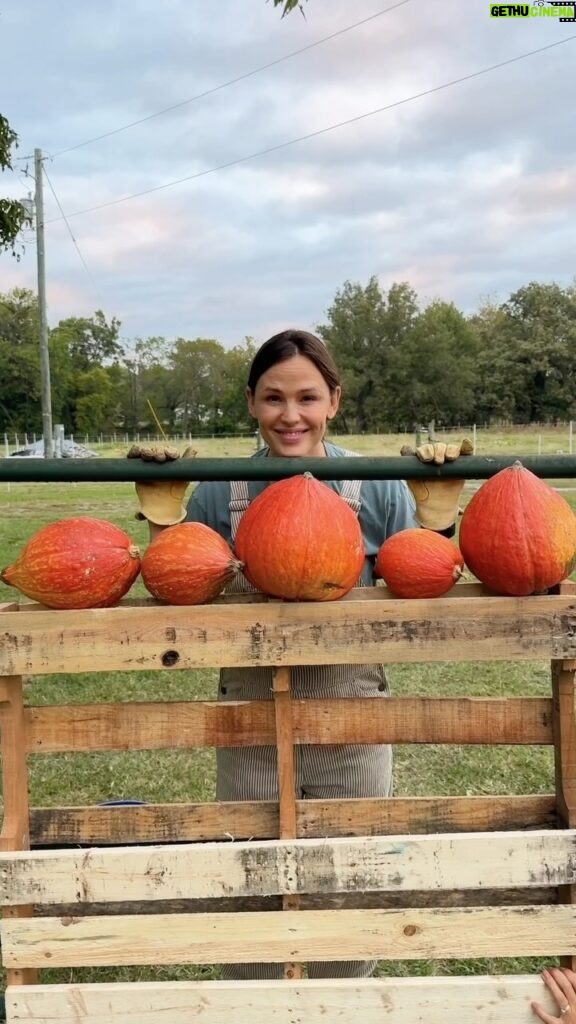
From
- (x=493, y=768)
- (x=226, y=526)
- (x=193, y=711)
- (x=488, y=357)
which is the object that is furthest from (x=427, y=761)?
(x=488, y=357)

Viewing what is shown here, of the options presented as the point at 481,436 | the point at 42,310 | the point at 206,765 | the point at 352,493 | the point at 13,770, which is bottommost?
the point at 206,765

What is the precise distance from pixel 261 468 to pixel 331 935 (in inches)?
35.5

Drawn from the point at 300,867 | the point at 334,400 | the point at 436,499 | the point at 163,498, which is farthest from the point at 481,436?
the point at 300,867

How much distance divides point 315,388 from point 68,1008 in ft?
5.06

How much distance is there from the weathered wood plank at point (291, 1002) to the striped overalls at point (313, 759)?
0.70 metres

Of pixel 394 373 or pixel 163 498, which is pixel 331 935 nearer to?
pixel 163 498

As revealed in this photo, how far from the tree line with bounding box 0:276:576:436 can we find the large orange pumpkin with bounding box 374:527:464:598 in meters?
53.1

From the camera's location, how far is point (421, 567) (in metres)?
1.53

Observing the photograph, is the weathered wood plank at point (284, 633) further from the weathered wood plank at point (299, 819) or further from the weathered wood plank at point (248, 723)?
the weathered wood plank at point (299, 819)

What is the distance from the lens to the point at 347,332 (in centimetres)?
5919

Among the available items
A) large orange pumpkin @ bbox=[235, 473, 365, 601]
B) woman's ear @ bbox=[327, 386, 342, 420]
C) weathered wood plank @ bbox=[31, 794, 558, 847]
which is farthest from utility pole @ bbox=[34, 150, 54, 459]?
large orange pumpkin @ bbox=[235, 473, 365, 601]

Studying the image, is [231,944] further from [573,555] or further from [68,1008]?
[573,555]

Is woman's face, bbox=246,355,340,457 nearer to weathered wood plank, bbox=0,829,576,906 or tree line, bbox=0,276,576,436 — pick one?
weathered wood plank, bbox=0,829,576,906

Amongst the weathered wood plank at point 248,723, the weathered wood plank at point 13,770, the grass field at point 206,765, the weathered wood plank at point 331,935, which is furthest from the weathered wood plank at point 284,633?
the grass field at point 206,765
